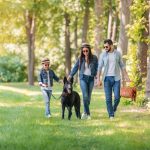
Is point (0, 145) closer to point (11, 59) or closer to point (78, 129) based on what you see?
point (78, 129)

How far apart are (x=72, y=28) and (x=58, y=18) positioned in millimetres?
2734

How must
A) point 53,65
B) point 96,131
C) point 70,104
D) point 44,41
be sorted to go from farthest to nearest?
point 53,65 → point 44,41 → point 70,104 → point 96,131

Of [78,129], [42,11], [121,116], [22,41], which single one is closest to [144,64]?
[121,116]

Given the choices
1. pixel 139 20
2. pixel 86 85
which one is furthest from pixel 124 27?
pixel 86 85

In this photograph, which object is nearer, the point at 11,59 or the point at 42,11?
the point at 42,11

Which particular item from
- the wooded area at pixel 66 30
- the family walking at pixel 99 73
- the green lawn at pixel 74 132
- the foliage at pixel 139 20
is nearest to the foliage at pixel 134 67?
the wooded area at pixel 66 30

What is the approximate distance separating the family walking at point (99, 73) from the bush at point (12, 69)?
50.1m

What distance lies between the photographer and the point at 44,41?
5969 centimetres

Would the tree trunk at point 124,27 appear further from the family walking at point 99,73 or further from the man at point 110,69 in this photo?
the man at point 110,69

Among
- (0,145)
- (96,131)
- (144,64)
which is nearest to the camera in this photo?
(0,145)

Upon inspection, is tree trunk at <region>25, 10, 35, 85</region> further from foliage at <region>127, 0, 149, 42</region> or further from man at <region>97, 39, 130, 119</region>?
man at <region>97, 39, 130, 119</region>

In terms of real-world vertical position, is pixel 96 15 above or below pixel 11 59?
above

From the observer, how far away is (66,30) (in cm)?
4838

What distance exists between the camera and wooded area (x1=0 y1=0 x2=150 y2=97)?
21.5 metres
